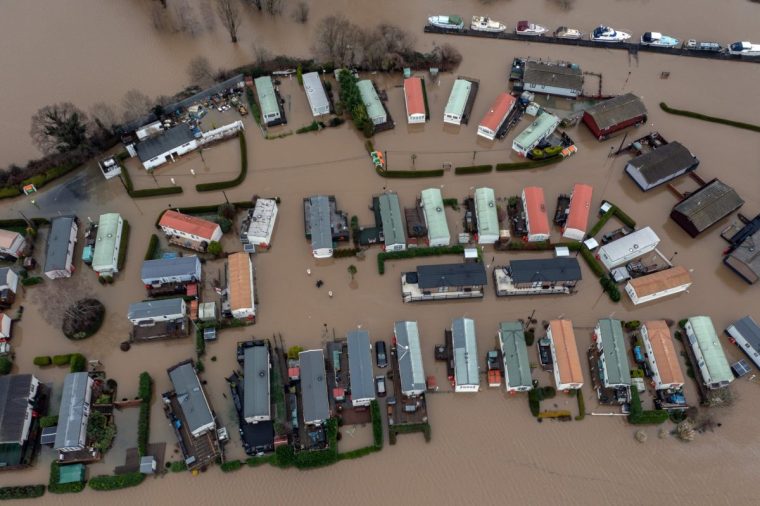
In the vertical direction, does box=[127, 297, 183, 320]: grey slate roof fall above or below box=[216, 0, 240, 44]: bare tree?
below

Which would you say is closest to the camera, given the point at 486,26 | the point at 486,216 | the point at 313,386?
the point at 313,386

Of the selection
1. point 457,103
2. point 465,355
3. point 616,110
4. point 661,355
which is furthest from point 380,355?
point 616,110

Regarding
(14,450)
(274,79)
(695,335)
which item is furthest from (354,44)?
(14,450)

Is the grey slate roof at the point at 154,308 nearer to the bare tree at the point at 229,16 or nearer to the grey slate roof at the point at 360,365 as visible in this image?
the grey slate roof at the point at 360,365

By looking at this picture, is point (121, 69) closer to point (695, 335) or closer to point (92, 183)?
point (92, 183)

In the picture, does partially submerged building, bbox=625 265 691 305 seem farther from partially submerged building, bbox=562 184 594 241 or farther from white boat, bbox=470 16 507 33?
white boat, bbox=470 16 507 33

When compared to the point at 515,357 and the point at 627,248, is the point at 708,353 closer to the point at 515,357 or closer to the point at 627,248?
the point at 627,248

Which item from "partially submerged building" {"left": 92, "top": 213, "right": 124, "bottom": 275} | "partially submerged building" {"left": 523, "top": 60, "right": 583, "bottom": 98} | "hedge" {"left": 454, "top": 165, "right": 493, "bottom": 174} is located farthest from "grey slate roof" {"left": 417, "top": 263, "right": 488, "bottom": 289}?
"partially submerged building" {"left": 92, "top": 213, "right": 124, "bottom": 275}
